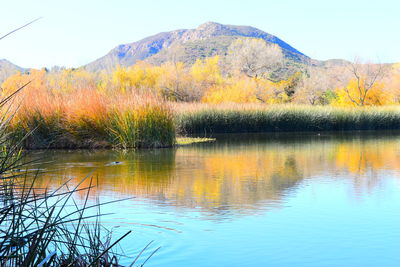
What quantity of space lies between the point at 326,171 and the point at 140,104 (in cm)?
469

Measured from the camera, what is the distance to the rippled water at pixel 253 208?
3.39 metres

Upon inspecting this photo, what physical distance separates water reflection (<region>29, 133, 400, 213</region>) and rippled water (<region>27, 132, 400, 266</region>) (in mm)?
14

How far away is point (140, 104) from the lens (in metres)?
10.6

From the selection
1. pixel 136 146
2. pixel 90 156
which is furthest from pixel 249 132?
pixel 90 156

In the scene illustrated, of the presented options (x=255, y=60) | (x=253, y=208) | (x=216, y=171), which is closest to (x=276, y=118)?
(x=216, y=171)

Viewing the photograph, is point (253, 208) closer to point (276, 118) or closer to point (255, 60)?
point (276, 118)

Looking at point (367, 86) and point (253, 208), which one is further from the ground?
point (367, 86)

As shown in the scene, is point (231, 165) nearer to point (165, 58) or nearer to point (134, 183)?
point (134, 183)

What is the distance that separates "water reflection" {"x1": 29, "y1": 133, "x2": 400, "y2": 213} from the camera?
5259 mm

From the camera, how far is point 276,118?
62.3ft

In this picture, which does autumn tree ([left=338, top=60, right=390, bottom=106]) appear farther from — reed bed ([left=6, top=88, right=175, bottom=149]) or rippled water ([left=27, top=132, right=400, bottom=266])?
rippled water ([left=27, top=132, right=400, bottom=266])

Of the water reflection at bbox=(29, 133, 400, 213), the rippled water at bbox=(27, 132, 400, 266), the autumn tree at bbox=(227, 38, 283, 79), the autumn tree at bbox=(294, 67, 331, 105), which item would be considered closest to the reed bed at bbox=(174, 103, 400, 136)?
the water reflection at bbox=(29, 133, 400, 213)

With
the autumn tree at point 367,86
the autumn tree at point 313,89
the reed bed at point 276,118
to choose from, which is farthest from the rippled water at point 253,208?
the autumn tree at point 313,89

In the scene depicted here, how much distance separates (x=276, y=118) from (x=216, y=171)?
12145mm
